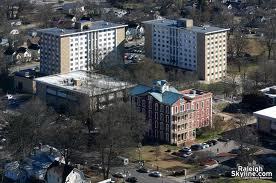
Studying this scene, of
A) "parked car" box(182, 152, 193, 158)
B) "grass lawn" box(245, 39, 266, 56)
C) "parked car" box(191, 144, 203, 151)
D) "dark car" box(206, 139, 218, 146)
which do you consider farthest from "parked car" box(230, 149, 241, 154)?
"grass lawn" box(245, 39, 266, 56)

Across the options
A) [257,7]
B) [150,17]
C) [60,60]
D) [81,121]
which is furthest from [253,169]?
[257,7]

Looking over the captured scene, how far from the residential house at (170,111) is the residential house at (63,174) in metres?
3.67

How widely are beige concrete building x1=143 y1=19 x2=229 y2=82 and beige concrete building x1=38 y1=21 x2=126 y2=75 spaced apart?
1.36m

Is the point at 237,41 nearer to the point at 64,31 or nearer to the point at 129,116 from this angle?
the point at 64,31

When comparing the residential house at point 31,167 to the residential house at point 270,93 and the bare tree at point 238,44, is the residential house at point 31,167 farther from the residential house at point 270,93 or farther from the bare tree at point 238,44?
the bare tree at point 238,44

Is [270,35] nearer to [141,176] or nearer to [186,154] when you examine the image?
[186,154]

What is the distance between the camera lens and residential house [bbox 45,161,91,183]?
13.9 m

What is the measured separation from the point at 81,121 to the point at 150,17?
51.0 feet

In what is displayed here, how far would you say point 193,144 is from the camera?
56.4 ft

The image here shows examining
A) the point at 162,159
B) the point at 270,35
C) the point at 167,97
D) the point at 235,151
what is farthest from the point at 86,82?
the point at 270,35

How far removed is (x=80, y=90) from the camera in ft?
63.7

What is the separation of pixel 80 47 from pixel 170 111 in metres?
7.34

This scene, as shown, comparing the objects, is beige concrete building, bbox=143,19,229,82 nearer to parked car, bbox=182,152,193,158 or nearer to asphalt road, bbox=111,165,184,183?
parked car, bbox=182,152,193,158

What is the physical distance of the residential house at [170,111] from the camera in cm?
1706
